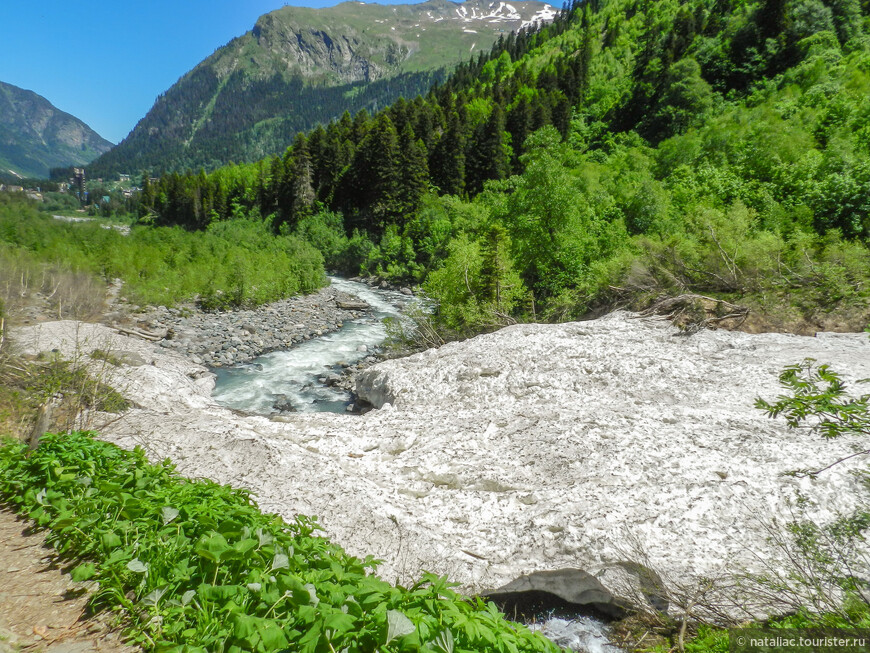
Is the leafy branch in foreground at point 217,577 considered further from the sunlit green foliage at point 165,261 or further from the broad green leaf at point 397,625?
the sunlit green foliage at point 165,261

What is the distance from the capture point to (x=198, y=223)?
61.0 m

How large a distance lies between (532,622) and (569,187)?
16.0 metres

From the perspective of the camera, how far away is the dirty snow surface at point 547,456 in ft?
15.7

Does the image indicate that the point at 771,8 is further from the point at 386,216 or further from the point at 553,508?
the point at 553,508

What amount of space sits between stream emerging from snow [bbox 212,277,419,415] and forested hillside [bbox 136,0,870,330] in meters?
4.67

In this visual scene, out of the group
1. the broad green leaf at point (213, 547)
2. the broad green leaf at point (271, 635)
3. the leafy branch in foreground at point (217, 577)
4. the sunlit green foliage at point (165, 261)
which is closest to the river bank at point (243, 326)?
the sunlit green foliage at point (165, 261)

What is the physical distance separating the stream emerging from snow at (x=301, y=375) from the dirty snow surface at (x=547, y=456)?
260 centimetres

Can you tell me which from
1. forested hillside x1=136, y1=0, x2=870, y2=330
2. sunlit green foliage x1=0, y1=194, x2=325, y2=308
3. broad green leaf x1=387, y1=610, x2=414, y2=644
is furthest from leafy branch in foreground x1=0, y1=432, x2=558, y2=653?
sunlit green foliage x1=0, y1=194, x2=325, y2=308

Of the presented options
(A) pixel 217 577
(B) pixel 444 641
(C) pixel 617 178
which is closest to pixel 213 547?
(A) pixel 217 577

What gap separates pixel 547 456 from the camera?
6.30 meters

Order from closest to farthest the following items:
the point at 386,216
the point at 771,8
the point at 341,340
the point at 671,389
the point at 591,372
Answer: the point at 671,389, the point at 591,372, the point at 341,340, the point at 771,8, the point at 386,216

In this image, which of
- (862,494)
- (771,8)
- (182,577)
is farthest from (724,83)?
(182,577)

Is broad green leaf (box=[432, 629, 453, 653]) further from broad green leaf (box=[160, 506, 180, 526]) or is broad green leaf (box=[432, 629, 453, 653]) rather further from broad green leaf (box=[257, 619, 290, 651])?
broad green leaf (box=[160, 506, 180, 526])

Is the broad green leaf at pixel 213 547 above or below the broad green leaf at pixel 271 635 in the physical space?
above
